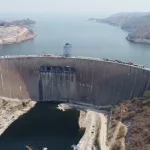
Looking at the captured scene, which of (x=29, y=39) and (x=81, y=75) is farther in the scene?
(x=29, y=39)

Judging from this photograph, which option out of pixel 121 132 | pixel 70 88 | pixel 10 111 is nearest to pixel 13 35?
pixel 70 88

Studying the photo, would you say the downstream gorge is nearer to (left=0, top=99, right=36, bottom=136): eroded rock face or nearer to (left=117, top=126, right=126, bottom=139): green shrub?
(left=0, top=99, right=36, bottom=136): eroded rock face

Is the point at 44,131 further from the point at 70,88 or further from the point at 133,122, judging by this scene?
the point at 133,122

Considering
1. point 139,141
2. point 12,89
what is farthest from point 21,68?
point 139,141

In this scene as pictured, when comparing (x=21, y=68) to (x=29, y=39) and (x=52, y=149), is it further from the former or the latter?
(x=29, y=39)

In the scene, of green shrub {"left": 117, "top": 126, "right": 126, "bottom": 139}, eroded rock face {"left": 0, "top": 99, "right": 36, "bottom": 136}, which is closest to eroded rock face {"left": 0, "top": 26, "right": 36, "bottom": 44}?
eroded rock face {"left": 0, "top": 99, "right": 36, "bottom": 136}

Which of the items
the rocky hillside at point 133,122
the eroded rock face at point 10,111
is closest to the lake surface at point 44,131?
the eroded rock face at point 10,111

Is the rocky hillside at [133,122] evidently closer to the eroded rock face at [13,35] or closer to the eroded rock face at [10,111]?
the eroded rock face at [10,111]
